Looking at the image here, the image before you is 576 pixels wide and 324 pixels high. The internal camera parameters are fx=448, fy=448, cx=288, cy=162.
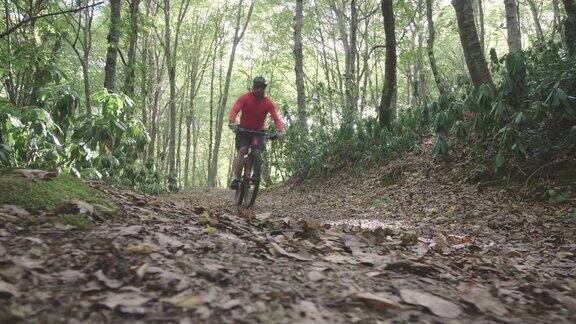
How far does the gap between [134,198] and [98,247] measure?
1.71m

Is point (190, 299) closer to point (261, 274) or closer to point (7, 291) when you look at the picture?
point (261, 274)

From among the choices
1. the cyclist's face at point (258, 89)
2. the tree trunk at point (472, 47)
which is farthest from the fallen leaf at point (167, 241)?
the tree trunk at point (472, 47)

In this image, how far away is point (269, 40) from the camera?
91.1 ft

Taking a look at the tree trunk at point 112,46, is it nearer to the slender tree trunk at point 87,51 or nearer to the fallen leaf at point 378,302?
the slender tree trunk at point 87,51

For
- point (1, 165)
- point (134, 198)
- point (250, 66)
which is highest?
point (250, 66)

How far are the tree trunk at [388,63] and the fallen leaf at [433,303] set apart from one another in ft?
30.0

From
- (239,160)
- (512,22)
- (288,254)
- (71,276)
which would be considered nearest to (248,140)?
(239,160)

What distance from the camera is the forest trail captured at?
1649 mm

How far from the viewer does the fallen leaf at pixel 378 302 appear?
1.86m

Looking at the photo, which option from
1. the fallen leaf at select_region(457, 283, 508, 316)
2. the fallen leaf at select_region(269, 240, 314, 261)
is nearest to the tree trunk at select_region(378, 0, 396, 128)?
the fallen leaf at select_region(269, 240, 314, 261)

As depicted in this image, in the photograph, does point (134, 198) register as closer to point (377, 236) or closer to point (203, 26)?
point (377, 236)

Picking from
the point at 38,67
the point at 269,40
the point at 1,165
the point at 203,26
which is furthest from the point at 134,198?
the point at 269,40

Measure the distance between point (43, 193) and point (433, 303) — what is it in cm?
242

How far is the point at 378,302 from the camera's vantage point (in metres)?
1.87
